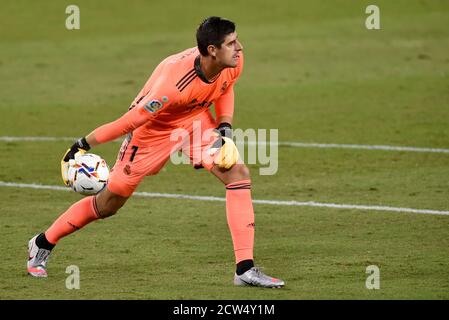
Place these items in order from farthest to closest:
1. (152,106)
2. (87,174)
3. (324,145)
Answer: (324,145) < (87,174) < (152,106)

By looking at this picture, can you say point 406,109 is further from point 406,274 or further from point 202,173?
point 406,274

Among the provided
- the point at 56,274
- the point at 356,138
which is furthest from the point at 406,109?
the point at 56,274

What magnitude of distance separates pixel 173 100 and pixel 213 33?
2.10 ft

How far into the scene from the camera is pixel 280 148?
16.0 metres

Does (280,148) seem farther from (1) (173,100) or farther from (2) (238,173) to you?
(1) (173,100)

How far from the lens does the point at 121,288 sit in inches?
345

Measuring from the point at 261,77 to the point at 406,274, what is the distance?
1319 cm

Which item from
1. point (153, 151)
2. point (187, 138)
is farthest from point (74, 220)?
point (187, 138)

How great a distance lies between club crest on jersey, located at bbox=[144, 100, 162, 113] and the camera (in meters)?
8.88

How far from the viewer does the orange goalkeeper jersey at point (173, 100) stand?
8914 mm

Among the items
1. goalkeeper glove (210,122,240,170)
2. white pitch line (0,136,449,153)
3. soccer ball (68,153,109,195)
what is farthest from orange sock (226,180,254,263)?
white pitch line (0,136,449,153)

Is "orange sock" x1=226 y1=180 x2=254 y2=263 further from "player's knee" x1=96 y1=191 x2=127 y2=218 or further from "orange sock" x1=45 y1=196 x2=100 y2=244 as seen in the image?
"orange sock" x1=45 y1=196 x2=100 y2=244

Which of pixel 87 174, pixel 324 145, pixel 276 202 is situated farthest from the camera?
pixel 324 145
